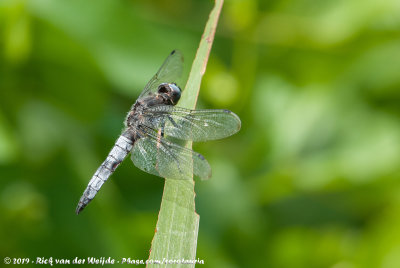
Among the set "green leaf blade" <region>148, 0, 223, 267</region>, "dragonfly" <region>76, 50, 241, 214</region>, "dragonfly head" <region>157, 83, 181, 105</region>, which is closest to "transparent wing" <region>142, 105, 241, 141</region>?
"dragonfly" <region>76, 50, 241, 214</region>

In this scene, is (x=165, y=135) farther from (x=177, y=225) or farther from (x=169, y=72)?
(x=177, y=225)

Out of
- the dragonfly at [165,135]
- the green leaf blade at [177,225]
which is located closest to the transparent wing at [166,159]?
the dragonfly at [165,135]

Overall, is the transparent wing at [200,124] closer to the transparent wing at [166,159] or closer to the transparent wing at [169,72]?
the transparent wing at [166,159]

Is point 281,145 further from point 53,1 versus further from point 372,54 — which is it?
point 53,1

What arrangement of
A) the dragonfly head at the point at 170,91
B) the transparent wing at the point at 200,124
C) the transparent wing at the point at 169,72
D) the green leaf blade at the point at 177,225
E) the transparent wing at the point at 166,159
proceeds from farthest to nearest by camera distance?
the transparent wing at the point at 169,72, the dragonfly head at the point at 170,91, the transparent wing at the point at 200,124, the transparent wing at the point at 166,159, the green leaf blade at the point at 177,225

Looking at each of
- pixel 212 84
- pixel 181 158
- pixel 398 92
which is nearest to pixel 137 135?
pixel 181 158

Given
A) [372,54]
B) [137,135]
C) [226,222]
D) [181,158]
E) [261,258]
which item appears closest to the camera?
[181,158]

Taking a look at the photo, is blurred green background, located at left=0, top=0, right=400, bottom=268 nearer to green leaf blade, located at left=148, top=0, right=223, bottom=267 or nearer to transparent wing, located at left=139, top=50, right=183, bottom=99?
transparent wing, located at left=139, top=50, right=183, bottom=99
